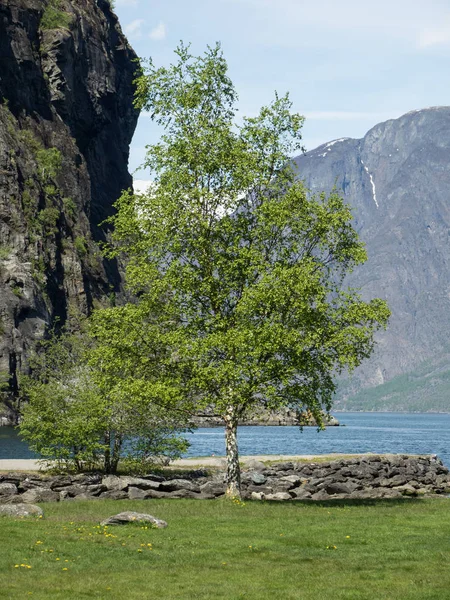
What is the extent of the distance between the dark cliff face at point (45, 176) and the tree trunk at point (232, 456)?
94.1 meters

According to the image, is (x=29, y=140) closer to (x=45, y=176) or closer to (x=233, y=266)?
(x=45, y=176)

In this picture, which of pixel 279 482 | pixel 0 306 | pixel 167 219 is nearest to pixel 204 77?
pixel 167 219

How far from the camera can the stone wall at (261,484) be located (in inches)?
1594

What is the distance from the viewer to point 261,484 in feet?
159

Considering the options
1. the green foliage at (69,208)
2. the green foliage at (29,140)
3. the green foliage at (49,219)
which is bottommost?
the green foliage at (49,219)

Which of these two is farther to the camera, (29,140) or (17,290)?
(29,140)

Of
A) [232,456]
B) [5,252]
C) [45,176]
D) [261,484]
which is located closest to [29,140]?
[45,176]

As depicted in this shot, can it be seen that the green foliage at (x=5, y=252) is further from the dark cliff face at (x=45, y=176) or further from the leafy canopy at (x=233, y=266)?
the leafy canopy at (x=233, y=266)

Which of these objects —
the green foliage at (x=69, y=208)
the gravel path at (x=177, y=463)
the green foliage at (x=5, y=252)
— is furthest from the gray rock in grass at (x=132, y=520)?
the green foliage at (x=69, y=208)

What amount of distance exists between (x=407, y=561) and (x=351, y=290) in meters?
17.0

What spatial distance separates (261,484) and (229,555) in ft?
77.6

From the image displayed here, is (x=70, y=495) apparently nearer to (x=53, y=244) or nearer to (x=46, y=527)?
(x=46, y=527)

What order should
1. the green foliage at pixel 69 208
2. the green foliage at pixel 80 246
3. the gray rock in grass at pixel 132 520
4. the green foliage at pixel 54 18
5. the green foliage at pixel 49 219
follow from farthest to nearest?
the green foliage at pixel 54 18 < the green foliage at pixel 69 208 < the green foliage at pixel 80 246 < the green foliage at pixel 49 219 < the gray rock in grass at pixel 132 520

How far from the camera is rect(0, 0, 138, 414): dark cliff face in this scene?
456 ft
